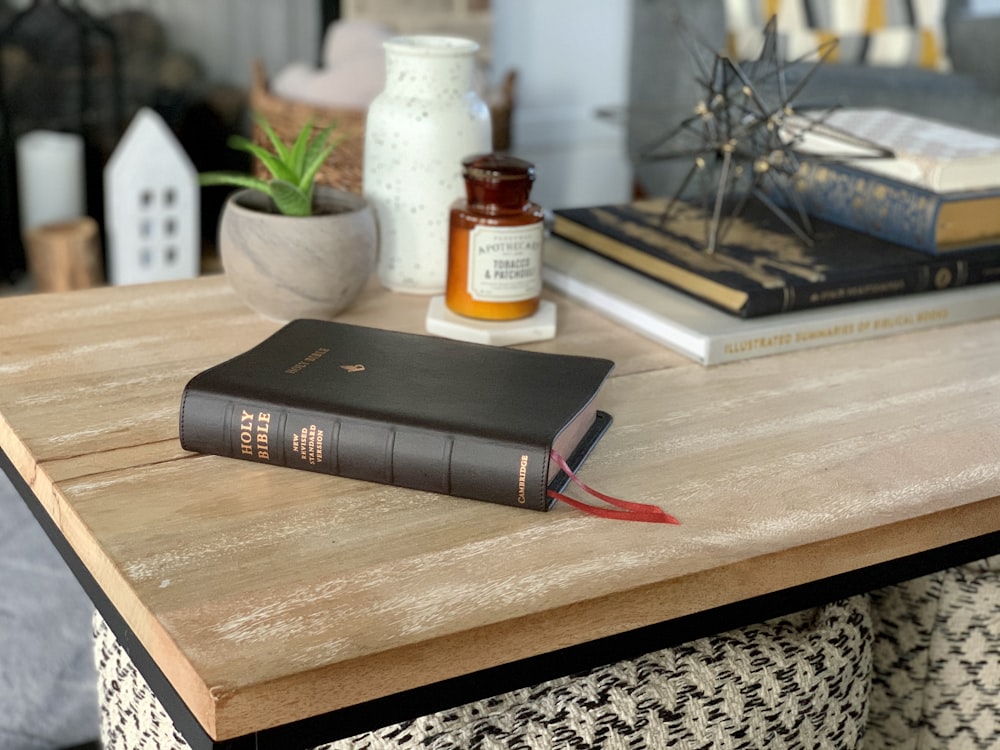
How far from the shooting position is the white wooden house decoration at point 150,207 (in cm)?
240

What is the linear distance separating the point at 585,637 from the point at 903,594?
414 millimetres

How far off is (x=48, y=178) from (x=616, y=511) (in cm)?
205

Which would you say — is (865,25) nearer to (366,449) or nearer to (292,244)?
(292,244)

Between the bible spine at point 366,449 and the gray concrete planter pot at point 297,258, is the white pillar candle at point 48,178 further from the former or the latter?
the bible spine at point 366,449

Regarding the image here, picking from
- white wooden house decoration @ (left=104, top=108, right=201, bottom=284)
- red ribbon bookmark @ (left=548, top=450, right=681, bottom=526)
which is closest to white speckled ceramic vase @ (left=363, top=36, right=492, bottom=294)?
red ribbon bookmark @ (left=548, top=450, right=681, bottom=526)

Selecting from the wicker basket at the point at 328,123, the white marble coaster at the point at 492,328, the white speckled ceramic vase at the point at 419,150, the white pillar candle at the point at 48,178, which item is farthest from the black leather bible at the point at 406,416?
the white pillar candle at the point at 48,178

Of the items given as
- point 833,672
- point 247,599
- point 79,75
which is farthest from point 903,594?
point 79,75

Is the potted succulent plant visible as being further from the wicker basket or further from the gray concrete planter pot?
the wicker basket

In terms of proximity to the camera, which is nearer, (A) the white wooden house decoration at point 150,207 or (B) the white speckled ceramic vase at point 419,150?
(B) the white speckled ceramic vase at point 419,150

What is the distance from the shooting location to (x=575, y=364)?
2.79 feet

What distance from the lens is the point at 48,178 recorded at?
2463 millimetres

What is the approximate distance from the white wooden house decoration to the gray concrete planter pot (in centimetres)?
147

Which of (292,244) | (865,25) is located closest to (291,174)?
(292,244)

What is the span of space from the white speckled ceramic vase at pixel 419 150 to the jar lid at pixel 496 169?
11cm
